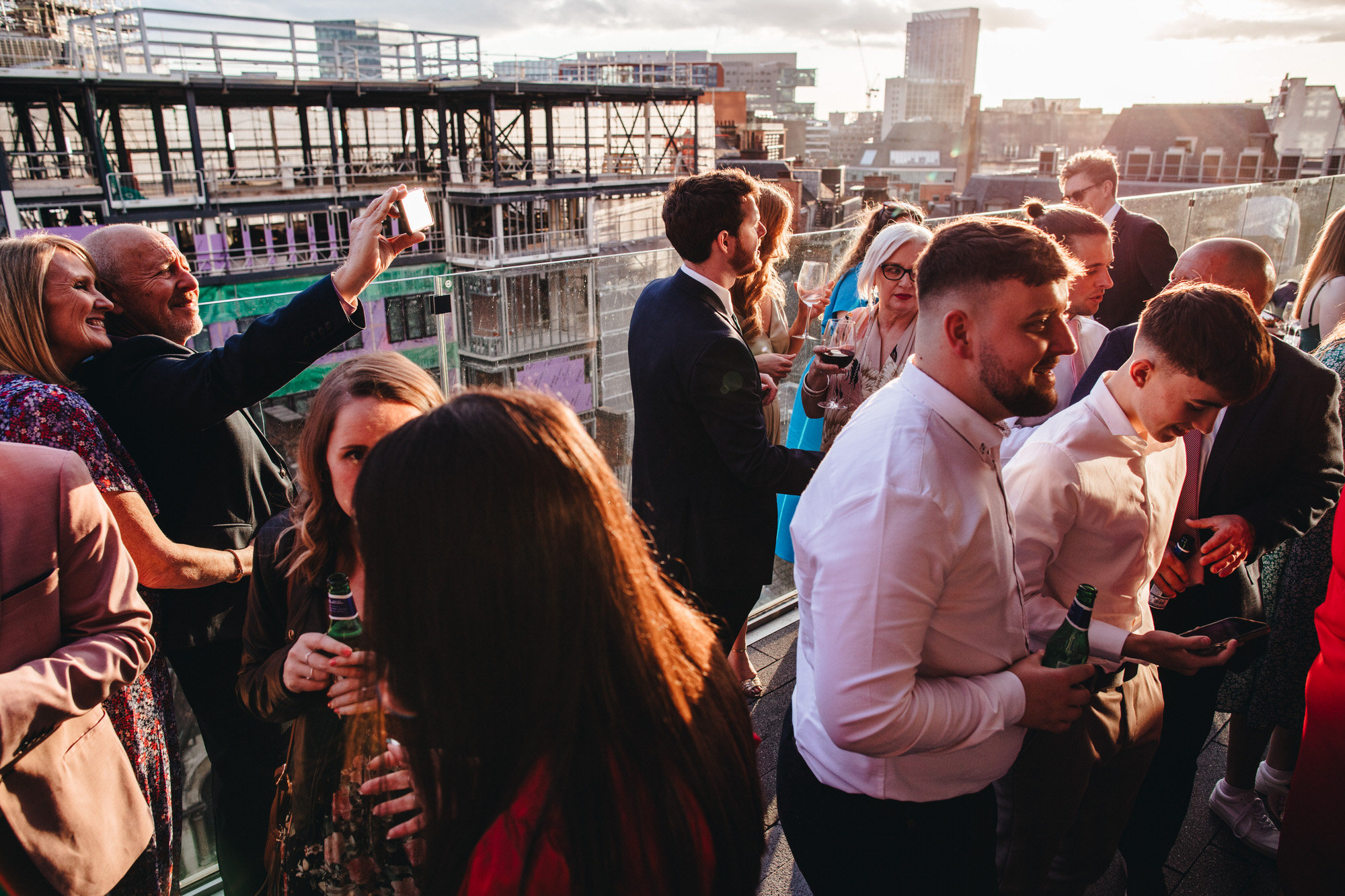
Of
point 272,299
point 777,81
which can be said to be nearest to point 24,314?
point 272,299

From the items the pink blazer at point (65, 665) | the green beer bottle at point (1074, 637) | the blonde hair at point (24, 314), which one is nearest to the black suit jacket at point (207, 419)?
the blonde hair at point (24, 314)

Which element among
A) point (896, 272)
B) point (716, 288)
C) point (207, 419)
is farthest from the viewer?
point (896, 272)

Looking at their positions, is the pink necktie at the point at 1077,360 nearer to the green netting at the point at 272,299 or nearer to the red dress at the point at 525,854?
the green netting at the point at 272,299

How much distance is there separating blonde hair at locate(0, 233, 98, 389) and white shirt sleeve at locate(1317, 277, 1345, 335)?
4552 millimetres

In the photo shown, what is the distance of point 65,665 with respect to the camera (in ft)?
4.53

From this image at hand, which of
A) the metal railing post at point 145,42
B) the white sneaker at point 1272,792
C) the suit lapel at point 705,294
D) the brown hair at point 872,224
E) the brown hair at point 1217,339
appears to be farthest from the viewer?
the metal railing post at point 145,42

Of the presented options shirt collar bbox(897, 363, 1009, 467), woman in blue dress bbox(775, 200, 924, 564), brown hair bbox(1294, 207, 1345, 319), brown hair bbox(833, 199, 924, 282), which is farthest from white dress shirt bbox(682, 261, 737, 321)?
brown hair bbox(1294, 207, 1345, 319)

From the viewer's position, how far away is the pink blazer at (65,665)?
1.35 m

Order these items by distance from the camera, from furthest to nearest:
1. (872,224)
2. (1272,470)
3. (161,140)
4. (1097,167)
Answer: (161,140) < (1097,167) < (872,224) < (1272,470)

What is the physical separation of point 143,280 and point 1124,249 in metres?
4.62

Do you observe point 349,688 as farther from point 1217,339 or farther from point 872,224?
point 872,224

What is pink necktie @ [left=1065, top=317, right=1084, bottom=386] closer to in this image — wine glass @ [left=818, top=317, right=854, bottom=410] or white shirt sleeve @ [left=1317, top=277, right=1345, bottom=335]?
wine glass @ [left=818, top=317, right=854, bottom=410]

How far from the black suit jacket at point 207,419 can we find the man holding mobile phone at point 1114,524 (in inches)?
71.2

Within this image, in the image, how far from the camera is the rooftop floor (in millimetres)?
2412
